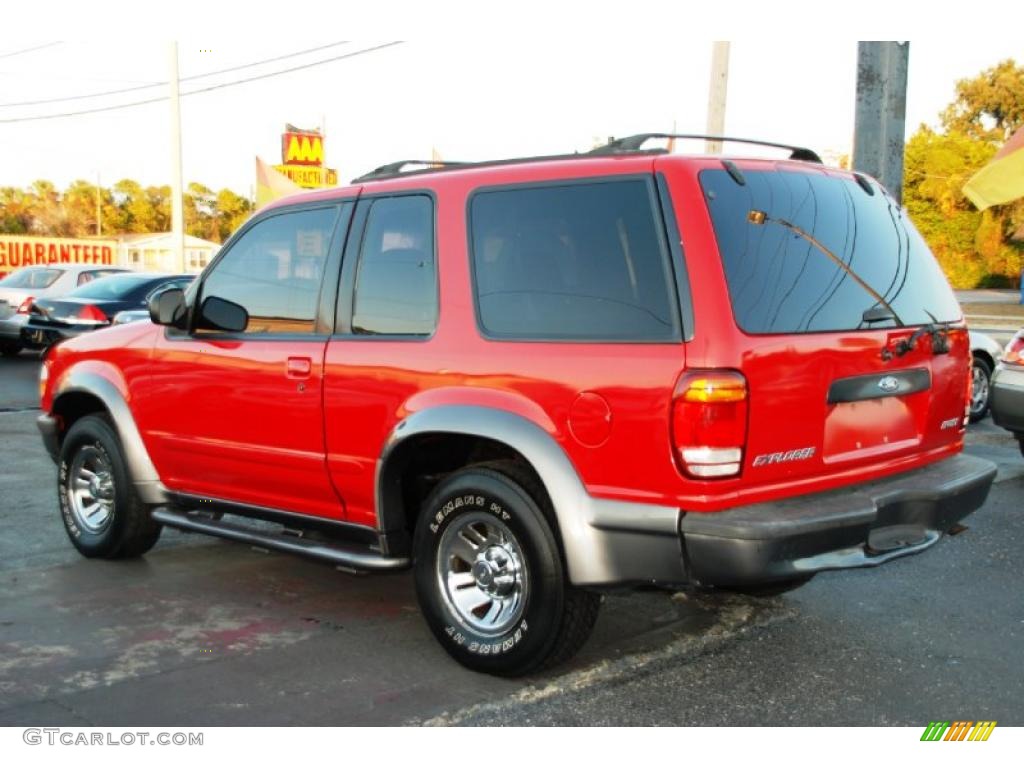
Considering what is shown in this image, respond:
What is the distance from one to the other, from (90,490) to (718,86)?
10425mm

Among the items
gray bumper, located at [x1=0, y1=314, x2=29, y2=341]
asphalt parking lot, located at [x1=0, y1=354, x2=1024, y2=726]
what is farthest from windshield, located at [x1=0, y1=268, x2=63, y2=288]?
asphalt parking lot, located at [x1=0, y1=354, x2=1024, y2=726]

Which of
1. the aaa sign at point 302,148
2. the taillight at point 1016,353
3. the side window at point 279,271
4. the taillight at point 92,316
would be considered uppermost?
the aaa sign at point 302,148

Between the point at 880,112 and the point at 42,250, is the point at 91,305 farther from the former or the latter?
the point at 42,250

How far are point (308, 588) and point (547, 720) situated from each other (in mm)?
2109

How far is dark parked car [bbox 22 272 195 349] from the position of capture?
15.8 m

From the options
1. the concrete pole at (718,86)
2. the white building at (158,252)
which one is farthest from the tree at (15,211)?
the concrete pole at (718,86)

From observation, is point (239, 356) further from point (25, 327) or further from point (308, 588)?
point (25, 327)

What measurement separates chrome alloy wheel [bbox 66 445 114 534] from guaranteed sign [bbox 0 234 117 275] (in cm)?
4098

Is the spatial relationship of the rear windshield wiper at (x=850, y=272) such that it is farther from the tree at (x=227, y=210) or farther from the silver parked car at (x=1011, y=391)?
the tree at (x=227, y=210)

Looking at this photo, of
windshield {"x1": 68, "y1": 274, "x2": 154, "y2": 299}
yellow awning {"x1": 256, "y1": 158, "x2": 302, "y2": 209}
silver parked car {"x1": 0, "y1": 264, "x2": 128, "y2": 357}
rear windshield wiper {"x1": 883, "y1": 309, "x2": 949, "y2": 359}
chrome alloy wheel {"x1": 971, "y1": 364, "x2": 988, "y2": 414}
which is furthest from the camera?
yellow awning {"x1": 256, "y1": 158, "x2": 302, "y2": 209}

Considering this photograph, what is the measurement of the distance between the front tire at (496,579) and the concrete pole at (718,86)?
10.7m

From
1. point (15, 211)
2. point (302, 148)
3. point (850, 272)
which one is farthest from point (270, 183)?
point (15, 211)

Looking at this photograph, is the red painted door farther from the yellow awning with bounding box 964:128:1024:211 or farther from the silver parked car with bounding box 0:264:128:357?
the silver parked car with bounding box 0:264:128:357

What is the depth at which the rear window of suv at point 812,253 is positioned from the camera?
3.95m
